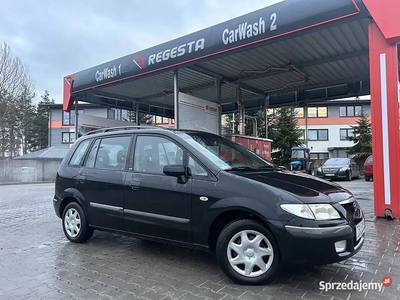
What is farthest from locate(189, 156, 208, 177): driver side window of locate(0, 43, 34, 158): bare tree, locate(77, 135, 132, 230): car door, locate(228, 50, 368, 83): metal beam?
locate(0, 43, 34, 158): bare tree

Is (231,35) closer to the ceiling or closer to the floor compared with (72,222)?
closer to the ceiling

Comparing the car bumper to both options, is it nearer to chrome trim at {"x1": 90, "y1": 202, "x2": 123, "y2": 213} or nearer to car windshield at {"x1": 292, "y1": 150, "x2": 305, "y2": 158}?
chrome trim at {"x1": 90, "y1": 202, "x2": 123, "y2": 213}

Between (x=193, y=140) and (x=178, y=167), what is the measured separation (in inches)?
23.0

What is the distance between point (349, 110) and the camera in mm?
39531

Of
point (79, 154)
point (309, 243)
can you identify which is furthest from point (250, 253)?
point (79, 154)

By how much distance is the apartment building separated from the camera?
39.4m

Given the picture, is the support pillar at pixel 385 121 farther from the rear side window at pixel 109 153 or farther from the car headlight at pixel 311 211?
the rear side window at pixel 109 153

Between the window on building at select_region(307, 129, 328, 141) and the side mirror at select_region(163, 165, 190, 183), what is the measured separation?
127ft

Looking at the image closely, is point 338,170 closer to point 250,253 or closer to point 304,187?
point 304,187

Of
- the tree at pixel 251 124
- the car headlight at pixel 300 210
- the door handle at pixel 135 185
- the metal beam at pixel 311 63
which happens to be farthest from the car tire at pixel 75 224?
the tree at pixel 251 124

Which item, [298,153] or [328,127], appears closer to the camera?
[298,153]

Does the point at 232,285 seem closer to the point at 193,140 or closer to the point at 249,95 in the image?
the point at 193,140

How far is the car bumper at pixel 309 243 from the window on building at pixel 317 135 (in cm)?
3881

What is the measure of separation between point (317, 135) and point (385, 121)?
116ft
